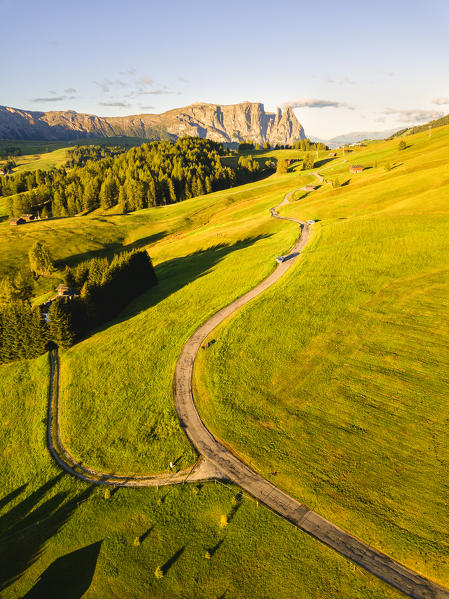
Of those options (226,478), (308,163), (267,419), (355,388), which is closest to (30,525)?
(226,478)

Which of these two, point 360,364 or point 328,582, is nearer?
point 328,582

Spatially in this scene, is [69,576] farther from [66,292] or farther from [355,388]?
[66,292]

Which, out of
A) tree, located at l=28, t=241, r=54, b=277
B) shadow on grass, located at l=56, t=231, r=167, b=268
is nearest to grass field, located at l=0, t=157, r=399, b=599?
tree, located at l=28, t=241, r=54, b=277

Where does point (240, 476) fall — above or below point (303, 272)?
below

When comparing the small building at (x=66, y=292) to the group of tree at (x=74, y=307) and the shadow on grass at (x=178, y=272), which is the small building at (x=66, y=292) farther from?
the shadow on grass at (x=178, y=272)

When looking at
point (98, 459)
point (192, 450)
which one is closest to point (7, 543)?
point (98, 459)

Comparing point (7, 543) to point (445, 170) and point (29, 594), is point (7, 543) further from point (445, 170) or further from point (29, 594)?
point (445, 170)

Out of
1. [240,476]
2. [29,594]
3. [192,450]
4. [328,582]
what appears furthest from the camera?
[192,450]
